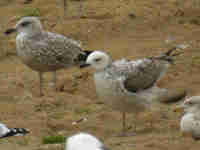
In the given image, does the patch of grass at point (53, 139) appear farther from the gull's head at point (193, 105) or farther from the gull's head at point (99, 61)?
the gull's head at point (193, 105)

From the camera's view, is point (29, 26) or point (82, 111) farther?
point (29, 26)

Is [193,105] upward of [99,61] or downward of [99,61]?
downward

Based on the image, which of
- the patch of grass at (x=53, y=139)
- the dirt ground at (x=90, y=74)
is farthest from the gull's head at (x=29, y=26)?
the patch of grass at (x=53, y=139)

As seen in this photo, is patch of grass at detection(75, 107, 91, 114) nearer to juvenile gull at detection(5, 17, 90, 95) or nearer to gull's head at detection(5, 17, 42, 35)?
juvenile gull at detection(5, 17, 90, 95)

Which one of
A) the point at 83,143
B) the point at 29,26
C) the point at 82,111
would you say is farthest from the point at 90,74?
the point at 83,143

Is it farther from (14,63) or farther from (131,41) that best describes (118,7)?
(14,63)

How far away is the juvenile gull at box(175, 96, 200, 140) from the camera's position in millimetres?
7290

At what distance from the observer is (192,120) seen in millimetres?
7387

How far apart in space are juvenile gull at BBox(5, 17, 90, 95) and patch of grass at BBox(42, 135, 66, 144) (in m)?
2.67

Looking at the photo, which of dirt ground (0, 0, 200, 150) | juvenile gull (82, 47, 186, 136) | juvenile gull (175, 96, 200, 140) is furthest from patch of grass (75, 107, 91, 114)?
juvenile gull (175, 96, 200, 140)

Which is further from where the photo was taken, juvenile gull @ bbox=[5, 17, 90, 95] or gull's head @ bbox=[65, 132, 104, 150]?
juvenile gull @ bbox=[5, 17, 90, 95]

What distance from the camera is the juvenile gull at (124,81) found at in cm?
804

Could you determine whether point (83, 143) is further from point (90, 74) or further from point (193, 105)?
point (90, 74)

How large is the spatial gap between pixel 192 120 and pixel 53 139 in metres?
1.78
